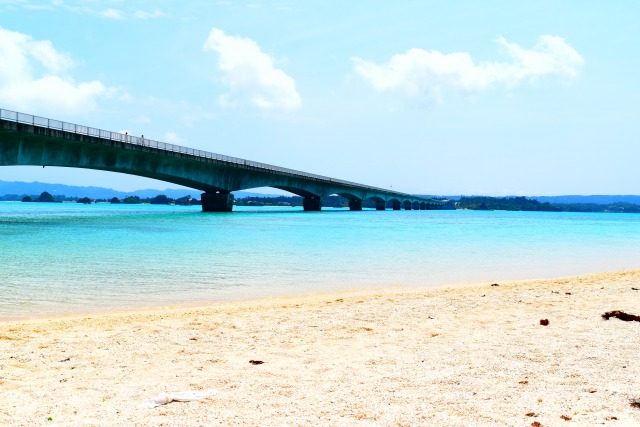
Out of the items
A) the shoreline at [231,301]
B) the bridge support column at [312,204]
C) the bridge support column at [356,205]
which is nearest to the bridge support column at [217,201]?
the bridge support column at [312,204]

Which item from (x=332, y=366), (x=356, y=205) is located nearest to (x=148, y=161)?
(x=332, y=366)

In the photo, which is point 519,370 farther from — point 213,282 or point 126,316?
point 213,282

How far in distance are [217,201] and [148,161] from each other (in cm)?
2399

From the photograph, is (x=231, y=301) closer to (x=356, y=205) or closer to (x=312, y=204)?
(x=312, y=204)

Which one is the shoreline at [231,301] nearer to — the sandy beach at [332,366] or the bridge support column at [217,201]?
the sandy beach at [332,366]

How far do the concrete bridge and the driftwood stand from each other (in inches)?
1720

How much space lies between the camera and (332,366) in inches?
285

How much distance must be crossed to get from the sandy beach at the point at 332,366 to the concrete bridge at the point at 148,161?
40183mm

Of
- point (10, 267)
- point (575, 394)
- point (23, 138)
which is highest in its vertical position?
point (23, 138)

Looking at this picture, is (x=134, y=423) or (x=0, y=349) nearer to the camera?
(x=134, y=423)

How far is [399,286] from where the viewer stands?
17.4 meters

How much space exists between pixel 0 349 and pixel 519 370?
22.7 feet

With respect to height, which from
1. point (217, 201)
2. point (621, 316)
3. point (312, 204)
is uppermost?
point (312, 204)

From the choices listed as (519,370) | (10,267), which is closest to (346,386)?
(519,370)
